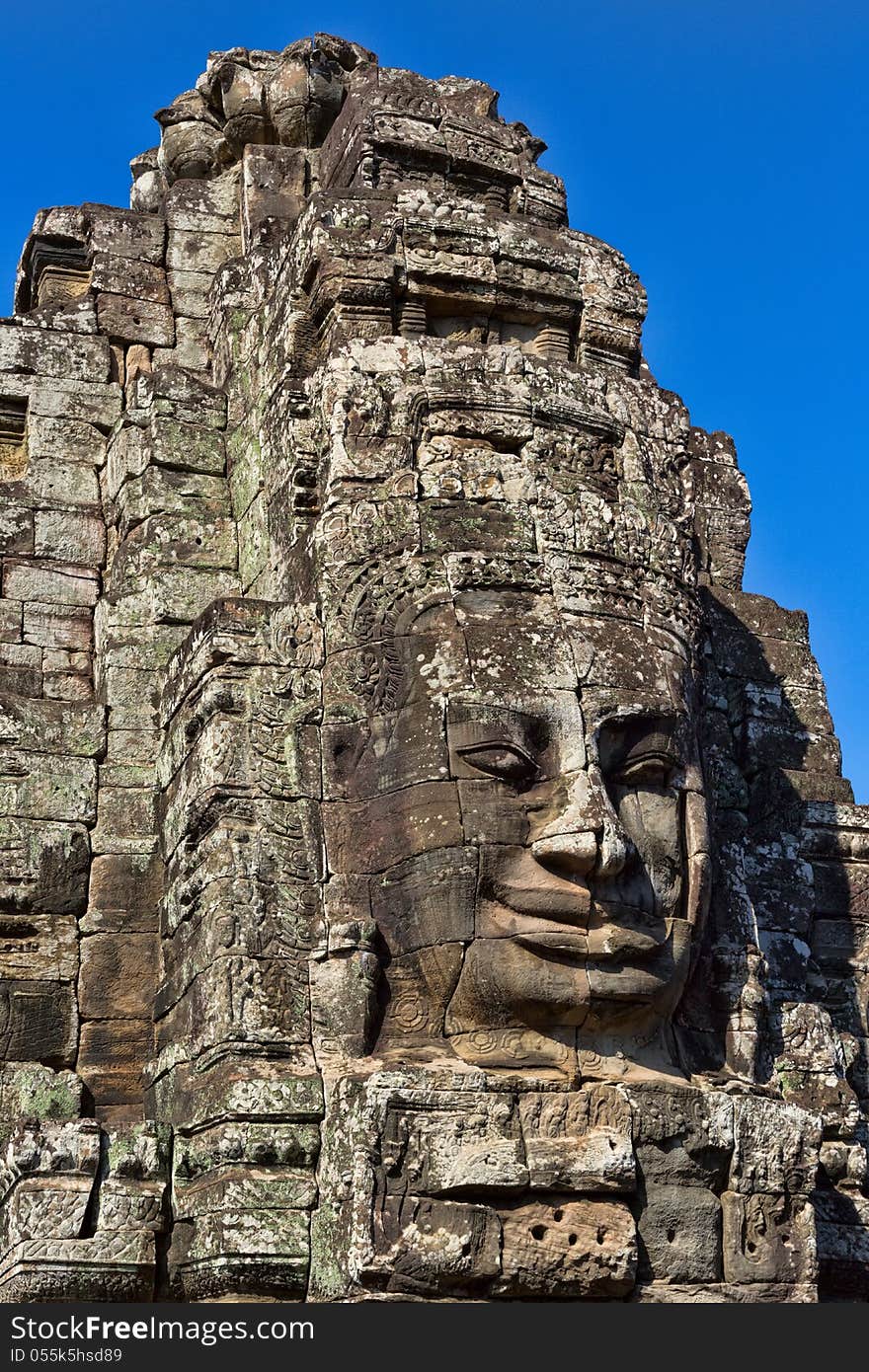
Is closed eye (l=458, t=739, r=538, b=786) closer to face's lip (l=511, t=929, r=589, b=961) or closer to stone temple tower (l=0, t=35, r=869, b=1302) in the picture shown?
stone temple tower (l=0, t=35, r=869, b=1302)

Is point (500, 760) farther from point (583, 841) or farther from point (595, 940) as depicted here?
point (595, 940)

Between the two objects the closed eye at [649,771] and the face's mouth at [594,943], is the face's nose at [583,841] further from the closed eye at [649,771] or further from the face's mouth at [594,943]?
the closed eye at [649,771]

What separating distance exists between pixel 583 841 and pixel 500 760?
1.87 ft

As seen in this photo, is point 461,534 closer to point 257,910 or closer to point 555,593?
point 555,593

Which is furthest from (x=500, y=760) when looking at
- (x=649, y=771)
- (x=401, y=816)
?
(x=649, y=771)

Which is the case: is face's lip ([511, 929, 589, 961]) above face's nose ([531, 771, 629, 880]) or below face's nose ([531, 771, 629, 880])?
below

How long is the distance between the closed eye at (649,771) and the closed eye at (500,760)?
21.7 inches

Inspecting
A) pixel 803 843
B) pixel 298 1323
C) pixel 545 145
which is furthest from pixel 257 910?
pixel 545 145

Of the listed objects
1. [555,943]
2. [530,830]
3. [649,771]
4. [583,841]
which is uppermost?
[649,771]

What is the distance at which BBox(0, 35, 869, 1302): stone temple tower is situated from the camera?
348 inches

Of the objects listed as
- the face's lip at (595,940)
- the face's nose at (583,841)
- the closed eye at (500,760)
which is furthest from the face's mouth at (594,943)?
the closed eye at (500,760)

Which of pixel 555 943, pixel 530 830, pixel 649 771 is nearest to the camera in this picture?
pixel 555 943

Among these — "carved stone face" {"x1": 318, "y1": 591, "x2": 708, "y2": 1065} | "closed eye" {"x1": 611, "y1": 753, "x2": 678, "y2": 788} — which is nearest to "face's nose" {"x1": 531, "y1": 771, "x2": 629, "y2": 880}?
"carved stone face" {"x1": 318, "y1": 591, "x2": 708, "y2": 1065}

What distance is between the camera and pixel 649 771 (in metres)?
9.85
